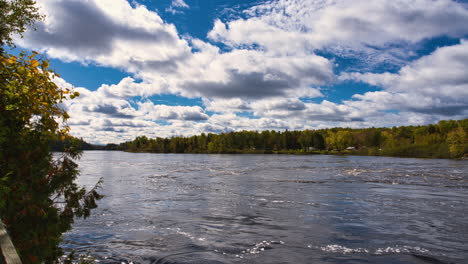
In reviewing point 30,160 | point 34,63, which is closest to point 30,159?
point 30,160

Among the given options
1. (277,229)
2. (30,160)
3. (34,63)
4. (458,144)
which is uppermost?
(34,63)

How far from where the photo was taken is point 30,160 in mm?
5008

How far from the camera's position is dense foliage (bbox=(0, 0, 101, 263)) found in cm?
470

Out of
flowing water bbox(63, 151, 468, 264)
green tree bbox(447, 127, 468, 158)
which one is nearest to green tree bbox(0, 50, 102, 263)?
flowing water bbox(63, 151, 468, 264)

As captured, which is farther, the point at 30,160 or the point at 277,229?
the point at 277,229

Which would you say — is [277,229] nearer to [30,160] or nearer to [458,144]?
[30,160]

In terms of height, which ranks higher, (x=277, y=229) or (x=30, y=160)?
(x=30, y=160)

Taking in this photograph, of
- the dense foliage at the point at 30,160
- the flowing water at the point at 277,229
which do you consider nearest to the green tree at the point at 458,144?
the flowing water at the point at 277,229

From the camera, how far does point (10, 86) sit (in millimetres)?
4781

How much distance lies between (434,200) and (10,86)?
22.3 m

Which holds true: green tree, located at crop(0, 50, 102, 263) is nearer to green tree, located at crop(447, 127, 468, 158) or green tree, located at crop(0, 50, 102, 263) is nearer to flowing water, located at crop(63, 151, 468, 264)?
flowing water, located at crop(63, 151, 468, 264)

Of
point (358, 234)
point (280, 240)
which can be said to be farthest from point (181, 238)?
point (358, 234)

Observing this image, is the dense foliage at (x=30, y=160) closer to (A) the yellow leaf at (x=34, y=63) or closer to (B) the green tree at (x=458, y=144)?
(A) the yellow leaf at (x=34, y=63)

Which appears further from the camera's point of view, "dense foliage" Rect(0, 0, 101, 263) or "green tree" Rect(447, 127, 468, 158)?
"green tree" Rect(447, 127, 468, 158)
